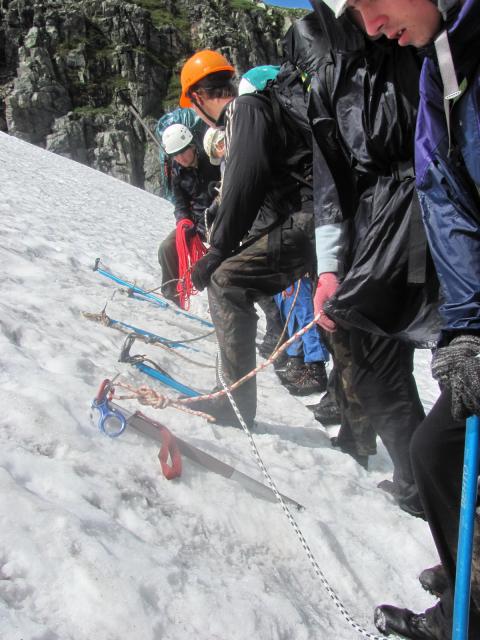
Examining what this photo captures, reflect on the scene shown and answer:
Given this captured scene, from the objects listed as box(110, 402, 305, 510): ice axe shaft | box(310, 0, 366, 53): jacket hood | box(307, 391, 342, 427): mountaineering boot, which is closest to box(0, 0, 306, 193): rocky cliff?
box(307, 391, 342, 427): mountaineering boot

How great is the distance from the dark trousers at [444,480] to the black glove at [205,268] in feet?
5.89

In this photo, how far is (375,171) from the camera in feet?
7.32

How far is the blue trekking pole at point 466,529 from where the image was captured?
58.4 inches

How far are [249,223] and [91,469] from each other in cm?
160

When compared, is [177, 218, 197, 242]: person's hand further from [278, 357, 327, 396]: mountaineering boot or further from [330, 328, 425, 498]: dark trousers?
[330, 328, 425, 498]: dark trousers

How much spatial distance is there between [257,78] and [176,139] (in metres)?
3.19

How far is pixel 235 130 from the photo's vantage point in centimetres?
283

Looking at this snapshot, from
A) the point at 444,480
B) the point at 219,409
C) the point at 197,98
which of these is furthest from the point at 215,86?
the point at 444,480

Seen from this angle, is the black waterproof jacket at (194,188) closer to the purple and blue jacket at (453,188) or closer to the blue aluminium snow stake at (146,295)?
the blue aluminium snow stake at (146,295)

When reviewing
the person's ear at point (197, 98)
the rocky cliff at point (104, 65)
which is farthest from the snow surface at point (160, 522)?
the rocky cliff at point (104, 65)

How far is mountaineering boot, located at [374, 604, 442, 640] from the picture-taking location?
1.81 m

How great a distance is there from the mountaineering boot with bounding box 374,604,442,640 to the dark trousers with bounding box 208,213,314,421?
1521 millimetres

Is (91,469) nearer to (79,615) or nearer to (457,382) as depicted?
(79,615)

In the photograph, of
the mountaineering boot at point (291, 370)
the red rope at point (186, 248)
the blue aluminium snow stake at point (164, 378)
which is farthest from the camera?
the red rope at point (186, 248)
